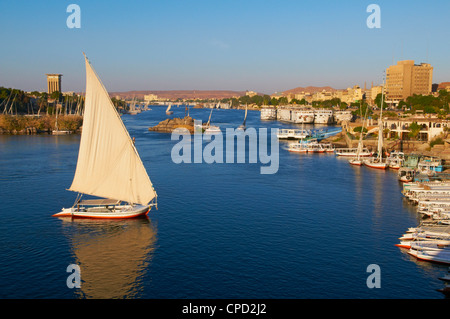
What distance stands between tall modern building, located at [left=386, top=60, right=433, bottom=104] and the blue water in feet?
423

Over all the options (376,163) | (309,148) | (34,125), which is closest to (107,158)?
(376,163)

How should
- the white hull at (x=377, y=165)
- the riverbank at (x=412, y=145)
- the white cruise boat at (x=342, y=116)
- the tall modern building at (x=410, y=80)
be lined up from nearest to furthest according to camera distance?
the white hull at (x=377, y=165)
the riverbank at (x=412, y=145)
the white cruise boat at (x=342, y=116)
the tall modern building at (x=410, y=80)

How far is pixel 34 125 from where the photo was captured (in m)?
80.5

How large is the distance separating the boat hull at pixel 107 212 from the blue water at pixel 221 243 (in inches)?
22.1

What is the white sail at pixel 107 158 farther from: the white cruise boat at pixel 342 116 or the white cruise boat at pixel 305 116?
the white cruise boat at pixel 342 116

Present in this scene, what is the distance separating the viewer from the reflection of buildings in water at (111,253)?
17016 millimetres
